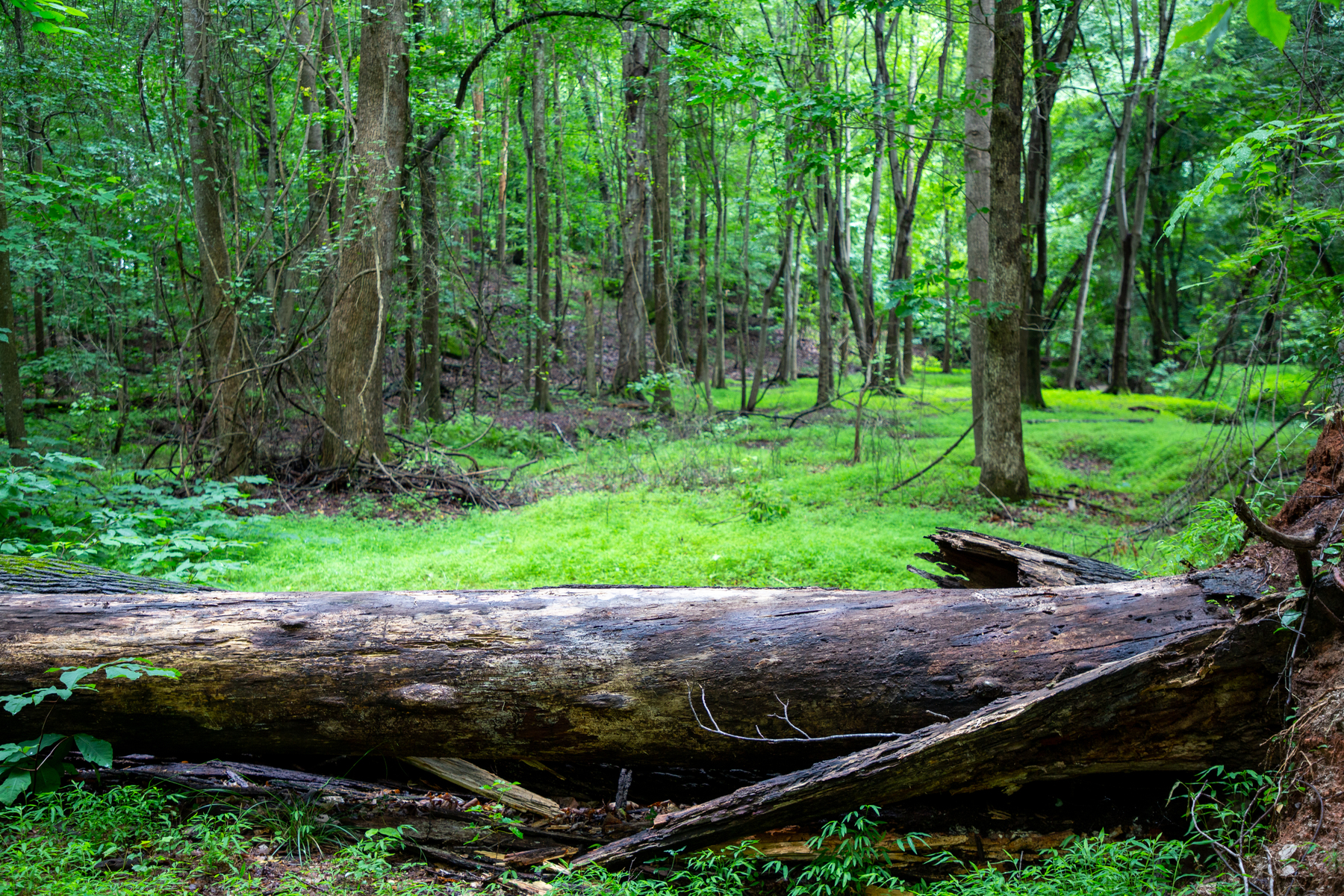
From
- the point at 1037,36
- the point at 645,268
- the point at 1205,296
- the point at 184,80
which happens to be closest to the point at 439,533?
the point at 184,80

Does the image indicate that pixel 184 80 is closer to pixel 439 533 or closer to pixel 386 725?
pixel 439 533

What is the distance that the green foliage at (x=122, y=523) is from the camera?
5.87 m

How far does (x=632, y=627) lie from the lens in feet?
11.2

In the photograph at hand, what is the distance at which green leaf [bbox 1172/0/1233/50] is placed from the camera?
1.16 metres

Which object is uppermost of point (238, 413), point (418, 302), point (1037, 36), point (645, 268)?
point (1037, 36)

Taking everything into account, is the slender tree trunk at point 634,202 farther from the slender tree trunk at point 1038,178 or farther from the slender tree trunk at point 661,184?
the slender tree trunk at point 1038,178

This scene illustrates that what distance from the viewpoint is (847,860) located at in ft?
8.82

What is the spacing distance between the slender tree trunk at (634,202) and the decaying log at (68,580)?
11.1m

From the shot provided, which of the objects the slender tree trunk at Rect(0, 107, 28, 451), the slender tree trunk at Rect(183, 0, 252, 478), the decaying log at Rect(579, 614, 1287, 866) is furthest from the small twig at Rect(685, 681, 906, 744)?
the slender tree trunk at Rect(0, 107, 28, 451)

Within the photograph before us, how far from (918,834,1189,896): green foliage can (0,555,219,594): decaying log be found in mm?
3809

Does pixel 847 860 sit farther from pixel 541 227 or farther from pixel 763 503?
pixel 541 227

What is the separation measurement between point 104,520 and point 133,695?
4.14 m

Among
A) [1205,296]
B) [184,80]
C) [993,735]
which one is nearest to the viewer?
[993,735]

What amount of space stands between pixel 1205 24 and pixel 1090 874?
2477 millimetres
